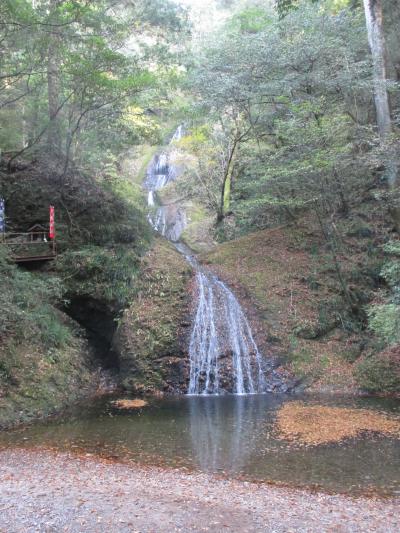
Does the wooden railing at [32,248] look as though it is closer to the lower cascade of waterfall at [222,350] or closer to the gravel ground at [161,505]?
the lower cascade of waterfall at [222,350]

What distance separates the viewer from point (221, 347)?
43.2 ft

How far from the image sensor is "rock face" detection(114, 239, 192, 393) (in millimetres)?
12227

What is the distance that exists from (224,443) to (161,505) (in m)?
3.00

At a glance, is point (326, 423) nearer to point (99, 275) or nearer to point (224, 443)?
point (224, 443)

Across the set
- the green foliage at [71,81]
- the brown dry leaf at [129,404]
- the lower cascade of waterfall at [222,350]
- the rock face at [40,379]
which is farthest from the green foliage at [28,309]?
the green foliage at [71,81]

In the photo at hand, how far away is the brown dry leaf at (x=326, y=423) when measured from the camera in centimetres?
827

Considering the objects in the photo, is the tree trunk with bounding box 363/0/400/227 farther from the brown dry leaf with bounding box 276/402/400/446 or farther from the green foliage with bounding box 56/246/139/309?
the green foliage with bounding box 56/246/139/309

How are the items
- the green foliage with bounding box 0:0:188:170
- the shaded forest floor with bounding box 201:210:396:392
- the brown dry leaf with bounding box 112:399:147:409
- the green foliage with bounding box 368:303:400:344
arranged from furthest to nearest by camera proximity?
the shaded forest floor with bounding box 201:210:396:392 → the green foliage with bounding box 0:0:188:170 → the brown dry leaf with bounding box 112:399:147:409 → the green foliage with bounding box 368:303:400:344

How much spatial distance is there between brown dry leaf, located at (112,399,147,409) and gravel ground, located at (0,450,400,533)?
4.11 metres

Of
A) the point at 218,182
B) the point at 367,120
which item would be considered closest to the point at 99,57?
the point at 218,182

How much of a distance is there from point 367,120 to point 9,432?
Result: 1669 cm

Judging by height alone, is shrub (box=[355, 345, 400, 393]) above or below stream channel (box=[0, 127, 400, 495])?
above

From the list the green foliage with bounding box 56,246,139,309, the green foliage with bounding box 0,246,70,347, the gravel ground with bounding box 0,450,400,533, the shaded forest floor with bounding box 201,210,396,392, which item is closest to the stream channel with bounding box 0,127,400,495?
the gravel ground with bounding box 0,450,400,533

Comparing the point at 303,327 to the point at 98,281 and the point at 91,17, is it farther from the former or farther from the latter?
the point at 91,17
